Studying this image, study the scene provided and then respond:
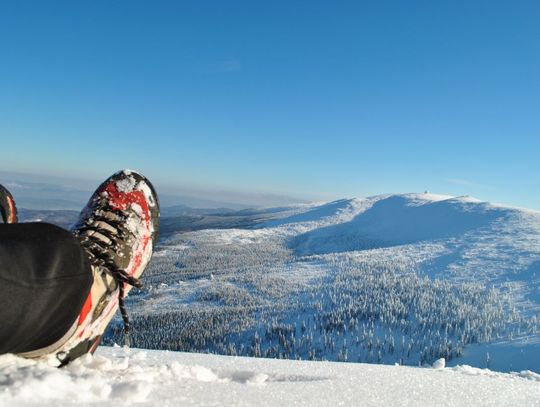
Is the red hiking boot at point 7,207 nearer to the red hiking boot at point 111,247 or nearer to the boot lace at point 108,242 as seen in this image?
the red hiking boot at point 111,247

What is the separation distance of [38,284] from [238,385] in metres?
1.10

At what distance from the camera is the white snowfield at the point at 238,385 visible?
1.63m

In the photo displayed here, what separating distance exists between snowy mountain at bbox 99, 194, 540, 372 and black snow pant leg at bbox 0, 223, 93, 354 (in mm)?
9303

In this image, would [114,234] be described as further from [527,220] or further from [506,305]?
[527,220]

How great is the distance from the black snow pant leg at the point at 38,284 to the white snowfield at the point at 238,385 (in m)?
0.16

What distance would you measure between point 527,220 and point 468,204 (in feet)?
137

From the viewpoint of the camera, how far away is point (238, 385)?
2.11 meters

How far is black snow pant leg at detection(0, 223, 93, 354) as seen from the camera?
1.63 m

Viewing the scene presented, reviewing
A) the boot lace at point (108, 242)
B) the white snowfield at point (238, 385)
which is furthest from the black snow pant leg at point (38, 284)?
the boot lace at point (108, 242)

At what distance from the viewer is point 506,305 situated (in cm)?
3981

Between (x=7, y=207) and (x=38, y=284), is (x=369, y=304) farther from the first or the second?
(x=38, y=284)

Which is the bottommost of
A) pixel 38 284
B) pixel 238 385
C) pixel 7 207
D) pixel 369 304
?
pixel 369 304

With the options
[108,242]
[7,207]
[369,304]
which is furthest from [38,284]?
[369,304]

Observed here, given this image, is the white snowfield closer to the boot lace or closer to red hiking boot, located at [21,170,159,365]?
red hiking boot, located at [21,170,159,365]
